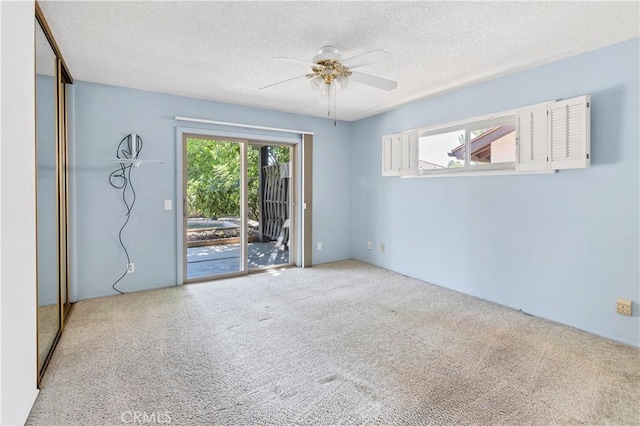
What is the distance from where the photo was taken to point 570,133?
9.68 ft

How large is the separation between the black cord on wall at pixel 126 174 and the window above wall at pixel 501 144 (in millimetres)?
3259

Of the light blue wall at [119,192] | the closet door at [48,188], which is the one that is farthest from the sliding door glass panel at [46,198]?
the light blue wall at [119,192]

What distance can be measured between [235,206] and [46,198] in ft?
7.94

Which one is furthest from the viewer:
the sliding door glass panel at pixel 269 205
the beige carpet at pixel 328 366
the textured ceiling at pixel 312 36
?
the sliding door glass panel at pixel 269 205

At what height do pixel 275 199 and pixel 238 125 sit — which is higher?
pixel 238 125

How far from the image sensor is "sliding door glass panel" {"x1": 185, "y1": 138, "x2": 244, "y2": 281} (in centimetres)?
443

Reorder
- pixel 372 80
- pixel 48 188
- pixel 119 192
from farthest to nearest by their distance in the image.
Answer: pixel 119 192, pixel 372 80, pixel 48 188

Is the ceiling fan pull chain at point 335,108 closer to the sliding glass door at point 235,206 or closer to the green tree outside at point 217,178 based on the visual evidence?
the sliding glass door at point 235,206

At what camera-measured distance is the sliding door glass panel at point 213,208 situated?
14.5 ft

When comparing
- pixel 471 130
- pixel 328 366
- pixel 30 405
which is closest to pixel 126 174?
pixel 30 405

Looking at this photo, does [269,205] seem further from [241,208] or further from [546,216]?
[546,216]

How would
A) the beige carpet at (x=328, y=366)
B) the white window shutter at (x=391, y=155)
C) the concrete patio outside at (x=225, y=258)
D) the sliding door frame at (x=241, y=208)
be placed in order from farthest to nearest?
1. the white window shutter at (x=391, y=155)
2. the concrete patio outside at (x=225, y=258)
3. the sliding door frame at (x=241, y=208)
4. the beige carpet at (x=328, y=366)

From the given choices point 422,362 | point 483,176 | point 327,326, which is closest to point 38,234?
point 327,326

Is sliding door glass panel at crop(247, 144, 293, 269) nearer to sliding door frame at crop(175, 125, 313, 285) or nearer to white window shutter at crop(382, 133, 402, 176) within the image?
sliding door frame at crop(175, 125, 313, 285)
